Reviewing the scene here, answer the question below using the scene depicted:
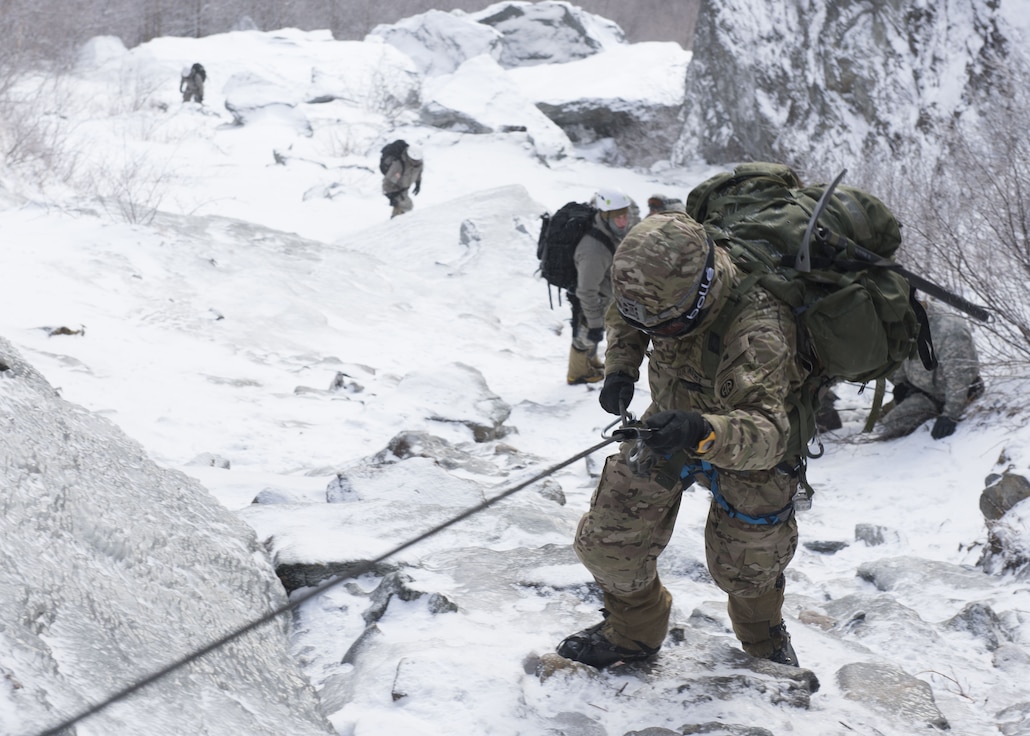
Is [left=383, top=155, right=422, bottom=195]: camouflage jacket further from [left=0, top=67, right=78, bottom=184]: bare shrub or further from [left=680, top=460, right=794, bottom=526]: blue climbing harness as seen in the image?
[left=680, top=460, right=794, bottom=526]: blue climbing harness

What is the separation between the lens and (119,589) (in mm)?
2047

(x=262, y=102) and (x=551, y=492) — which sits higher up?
(x=551, y=492)

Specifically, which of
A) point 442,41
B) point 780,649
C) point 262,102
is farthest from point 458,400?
point 442,41

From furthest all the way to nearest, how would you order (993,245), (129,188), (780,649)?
(129,188) < (993,245) < (780,649)

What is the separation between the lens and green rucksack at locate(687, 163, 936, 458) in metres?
2.19

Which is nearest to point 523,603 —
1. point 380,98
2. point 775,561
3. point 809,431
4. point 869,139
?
point 775,561

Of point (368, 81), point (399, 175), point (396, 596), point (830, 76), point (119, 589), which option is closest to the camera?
point (119, 589)

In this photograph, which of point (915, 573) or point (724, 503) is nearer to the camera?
point (724, 503)

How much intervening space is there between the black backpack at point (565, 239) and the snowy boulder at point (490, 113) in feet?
41.3

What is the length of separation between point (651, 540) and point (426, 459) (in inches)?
75.6

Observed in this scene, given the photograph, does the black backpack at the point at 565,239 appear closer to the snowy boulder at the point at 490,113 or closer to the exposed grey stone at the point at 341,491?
the exposed grey stone at the point at 341,491

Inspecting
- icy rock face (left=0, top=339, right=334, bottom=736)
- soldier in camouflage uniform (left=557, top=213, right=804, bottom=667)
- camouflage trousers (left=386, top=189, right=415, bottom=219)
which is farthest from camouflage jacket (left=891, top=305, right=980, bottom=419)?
camouflage trousers (left=386, top=189, right=415, bottom=219)

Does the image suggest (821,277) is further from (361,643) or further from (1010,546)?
(1010,546)

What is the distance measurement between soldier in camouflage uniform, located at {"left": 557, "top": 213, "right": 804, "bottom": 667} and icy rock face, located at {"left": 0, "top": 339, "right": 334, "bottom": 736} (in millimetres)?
838
